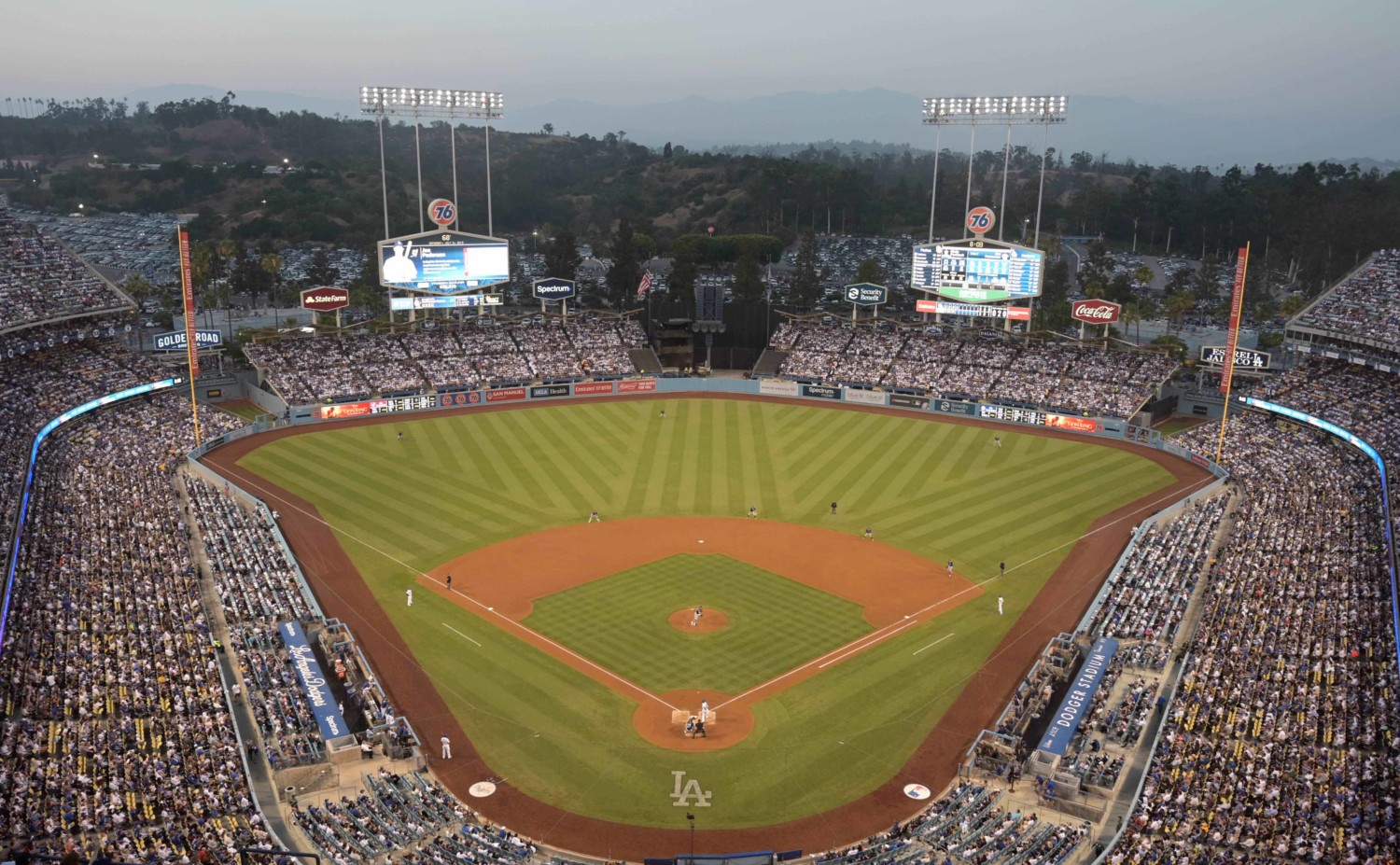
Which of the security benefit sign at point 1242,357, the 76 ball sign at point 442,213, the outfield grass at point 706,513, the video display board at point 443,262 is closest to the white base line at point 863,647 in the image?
the outfield grass at point 706,513

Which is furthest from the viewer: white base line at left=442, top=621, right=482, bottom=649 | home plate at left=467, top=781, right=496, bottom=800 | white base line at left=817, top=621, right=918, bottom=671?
white base line at left=442, top=621, right=482, bottom=649

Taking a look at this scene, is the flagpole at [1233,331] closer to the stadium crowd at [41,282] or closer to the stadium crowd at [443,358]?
the stadium crowd at [443,358]

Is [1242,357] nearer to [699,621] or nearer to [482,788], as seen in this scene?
[699,621]

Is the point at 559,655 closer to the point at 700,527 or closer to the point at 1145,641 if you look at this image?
the point at 700,527

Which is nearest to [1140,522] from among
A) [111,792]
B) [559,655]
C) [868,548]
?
[868,548]

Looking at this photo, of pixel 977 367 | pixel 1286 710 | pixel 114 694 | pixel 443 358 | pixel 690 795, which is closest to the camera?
pixel 690 795

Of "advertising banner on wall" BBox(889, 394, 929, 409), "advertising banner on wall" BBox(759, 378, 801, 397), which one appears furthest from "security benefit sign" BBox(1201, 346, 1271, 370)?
"advertising banner on wall" BBox(759, 378, 801, 397)

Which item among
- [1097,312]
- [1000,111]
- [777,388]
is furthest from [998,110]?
[777,388]

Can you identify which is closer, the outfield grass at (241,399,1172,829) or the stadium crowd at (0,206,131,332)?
the outfield grass at (241,399,1172,829)

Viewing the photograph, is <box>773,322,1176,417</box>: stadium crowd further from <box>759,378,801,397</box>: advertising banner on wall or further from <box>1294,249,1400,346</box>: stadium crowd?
<box>1294,249,1400,346</box>: stadium crowd
